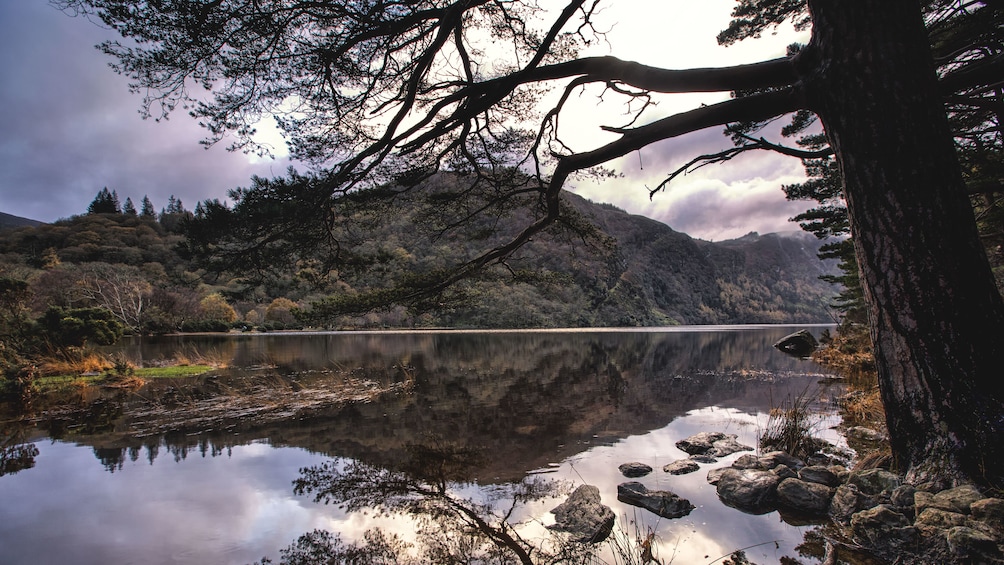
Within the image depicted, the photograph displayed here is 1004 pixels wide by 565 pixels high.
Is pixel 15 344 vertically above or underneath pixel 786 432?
above

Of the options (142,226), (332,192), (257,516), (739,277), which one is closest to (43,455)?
(257,516)

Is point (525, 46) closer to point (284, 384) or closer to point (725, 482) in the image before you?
→ point (725, 482)

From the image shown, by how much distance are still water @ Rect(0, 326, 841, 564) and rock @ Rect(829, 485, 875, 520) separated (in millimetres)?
328

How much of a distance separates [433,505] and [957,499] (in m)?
3.76

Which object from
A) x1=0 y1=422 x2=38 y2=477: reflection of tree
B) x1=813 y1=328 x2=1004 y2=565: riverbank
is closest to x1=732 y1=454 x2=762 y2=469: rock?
x1=813 y1=328 x2=1004 y2=565: riverbank

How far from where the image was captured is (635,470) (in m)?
4.94

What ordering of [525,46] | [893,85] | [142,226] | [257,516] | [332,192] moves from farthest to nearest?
[142,226], [525,46], [332,192], [257,516], [893,85]

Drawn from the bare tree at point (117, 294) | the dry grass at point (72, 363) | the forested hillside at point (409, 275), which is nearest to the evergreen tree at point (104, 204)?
the forested hillside at point (409, 275)

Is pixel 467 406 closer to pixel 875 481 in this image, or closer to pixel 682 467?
pixel 682 467

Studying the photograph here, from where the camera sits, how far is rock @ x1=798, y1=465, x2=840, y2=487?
401 centimetres

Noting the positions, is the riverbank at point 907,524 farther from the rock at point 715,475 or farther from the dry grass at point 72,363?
the dry grass at point 72,363

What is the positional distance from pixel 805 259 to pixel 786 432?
766 feet

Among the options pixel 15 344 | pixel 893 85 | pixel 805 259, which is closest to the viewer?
pixel 893 85

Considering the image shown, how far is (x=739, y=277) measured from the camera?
14975cm
